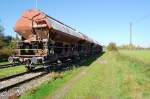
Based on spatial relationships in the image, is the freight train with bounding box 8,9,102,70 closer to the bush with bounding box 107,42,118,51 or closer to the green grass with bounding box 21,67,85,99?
the green grass with bounding box 21,67,85,99

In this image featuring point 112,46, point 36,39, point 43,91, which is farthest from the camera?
point 112,46

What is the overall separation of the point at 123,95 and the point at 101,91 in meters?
1.25

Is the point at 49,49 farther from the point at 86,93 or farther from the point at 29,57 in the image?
the point at 86,93

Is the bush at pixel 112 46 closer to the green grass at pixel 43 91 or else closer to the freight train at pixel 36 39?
the freight train at pixel 36 39

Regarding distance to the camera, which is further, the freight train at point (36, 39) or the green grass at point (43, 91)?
the freight train at point (36, 39)

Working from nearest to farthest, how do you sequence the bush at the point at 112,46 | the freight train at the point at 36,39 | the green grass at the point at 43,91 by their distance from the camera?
Result: 1. the green grass at the point at 43,91
2. the freight train at the point at 36,39
3. the bush at the point at 112,46

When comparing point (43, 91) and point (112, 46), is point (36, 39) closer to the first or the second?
point (43, 91)

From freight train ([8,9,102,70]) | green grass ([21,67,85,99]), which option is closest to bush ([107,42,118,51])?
freight train ([8,9,102,70])

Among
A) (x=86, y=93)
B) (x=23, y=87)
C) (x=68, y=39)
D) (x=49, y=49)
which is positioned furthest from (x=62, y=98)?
(x=68, y=39)

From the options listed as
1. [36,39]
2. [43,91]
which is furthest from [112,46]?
[43,91]

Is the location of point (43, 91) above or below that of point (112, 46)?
below

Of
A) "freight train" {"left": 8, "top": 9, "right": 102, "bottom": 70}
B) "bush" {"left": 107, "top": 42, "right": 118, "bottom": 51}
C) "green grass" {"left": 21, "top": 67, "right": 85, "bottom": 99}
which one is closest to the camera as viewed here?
"green grass" {"left": 21, "top": 67, "right": 85, "bottom": 99}

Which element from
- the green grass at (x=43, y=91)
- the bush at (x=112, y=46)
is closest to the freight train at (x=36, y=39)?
the green grass at (x=43, y=91)

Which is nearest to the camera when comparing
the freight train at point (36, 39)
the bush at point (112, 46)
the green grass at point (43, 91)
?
the green grass at point (43, 91)
